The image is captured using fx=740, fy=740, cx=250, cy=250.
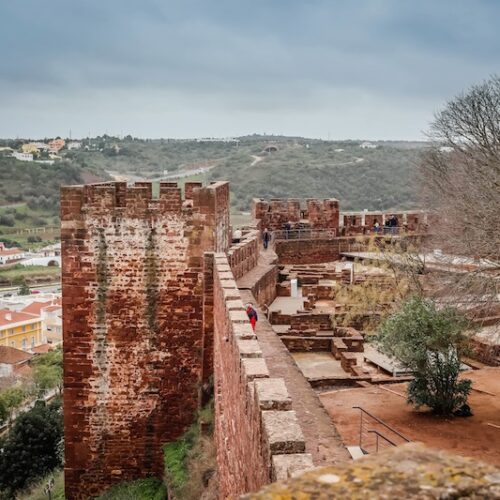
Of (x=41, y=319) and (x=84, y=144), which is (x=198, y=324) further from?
(x=84, y=144)

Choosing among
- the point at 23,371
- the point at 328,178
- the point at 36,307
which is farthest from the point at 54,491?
the point at 328,178

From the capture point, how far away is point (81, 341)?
12.5 metres

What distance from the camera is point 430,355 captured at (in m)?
11.7

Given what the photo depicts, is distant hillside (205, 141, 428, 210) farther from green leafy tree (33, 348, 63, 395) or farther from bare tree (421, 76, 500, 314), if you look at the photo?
bare tree (421, 76, 500, 314)

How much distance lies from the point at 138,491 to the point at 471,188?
9.76 metres

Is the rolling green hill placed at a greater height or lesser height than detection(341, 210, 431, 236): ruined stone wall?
greater

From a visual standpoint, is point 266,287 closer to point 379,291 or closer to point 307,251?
point 379,291

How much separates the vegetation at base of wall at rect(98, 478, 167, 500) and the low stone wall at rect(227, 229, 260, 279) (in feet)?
14.0

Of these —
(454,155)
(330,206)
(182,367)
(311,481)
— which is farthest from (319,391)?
(330,206)

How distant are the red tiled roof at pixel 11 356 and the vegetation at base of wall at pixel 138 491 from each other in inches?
1823

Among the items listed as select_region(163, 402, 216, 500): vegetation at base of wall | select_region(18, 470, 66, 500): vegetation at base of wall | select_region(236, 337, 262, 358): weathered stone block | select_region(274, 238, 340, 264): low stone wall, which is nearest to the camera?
Result: select_region(236, 337, 262, 358): weathered stone block

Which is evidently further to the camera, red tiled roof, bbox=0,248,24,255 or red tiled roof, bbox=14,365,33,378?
red tiled roof, bbox=0,248,24,255

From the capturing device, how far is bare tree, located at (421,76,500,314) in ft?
44.8

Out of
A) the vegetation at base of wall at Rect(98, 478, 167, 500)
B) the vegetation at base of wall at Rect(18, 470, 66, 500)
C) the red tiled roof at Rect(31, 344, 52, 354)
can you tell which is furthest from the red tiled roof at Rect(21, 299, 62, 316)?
the vegetation at base of wall at Rect(98, 478, 167, 500)
